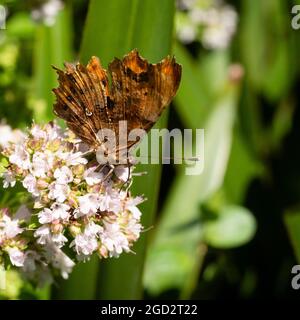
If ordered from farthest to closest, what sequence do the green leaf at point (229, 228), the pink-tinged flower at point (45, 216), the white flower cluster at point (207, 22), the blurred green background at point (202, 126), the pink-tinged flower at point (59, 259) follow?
the white flower cluster at point (207, 22)
the green leaf at point (229, 228)
the blurred green background at point (202, 126)
the pink-tinged flower at point (59, 259)
the pink-tinged flower at point (45, 216)

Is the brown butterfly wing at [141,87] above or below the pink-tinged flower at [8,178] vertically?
above

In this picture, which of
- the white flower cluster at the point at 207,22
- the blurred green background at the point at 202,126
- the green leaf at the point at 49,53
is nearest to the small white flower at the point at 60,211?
the blurred green background at the point at 202,126

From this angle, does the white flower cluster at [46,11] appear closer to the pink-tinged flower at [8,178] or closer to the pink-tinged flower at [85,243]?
the pink-tinged flower at [8,178]

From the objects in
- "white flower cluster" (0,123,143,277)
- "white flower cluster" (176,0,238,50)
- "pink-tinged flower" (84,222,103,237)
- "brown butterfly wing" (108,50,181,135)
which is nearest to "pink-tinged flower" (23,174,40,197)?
"white flower cluster" (0,123,143,277)

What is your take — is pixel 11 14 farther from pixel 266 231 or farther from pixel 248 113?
pixel 266 231

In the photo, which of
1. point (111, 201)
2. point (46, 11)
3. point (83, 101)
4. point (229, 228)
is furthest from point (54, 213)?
point (46, 11)

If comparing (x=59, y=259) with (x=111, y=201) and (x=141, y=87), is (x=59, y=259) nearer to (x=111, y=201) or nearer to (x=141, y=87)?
(x=111, y=201)
